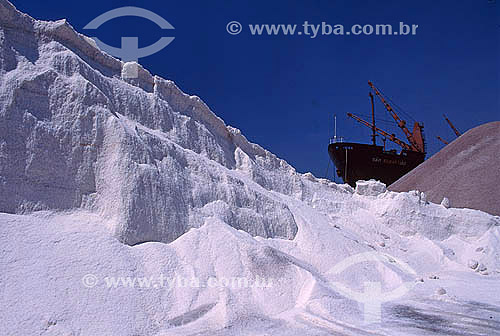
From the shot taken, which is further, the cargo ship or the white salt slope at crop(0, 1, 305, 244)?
the cargo ship

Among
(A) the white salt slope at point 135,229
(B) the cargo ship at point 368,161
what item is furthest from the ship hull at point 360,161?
(A) the white salt slope at point 135,229

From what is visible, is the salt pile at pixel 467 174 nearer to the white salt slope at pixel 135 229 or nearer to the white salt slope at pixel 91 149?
the white salt slope at pixel 135 229

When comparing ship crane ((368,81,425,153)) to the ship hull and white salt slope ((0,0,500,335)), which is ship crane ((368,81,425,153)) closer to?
the ship hull

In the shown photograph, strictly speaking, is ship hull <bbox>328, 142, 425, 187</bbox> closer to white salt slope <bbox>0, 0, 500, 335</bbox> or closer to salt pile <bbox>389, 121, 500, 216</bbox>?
salt pile <bbox>389, 121, 500, 216</bbox>

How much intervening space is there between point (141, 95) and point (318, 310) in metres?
5.13

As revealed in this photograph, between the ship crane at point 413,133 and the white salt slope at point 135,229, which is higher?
the ship crane at point 413,133

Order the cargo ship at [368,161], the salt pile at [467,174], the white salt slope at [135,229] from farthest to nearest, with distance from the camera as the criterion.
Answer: the cargo ship at [368,161], the salt pile at [467,174], the white salt slope at [135,229]

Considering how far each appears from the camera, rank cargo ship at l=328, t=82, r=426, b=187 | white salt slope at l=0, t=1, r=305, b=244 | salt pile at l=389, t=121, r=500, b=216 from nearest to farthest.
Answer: white salt slope at l=0, t=1, r=305, b=244 → salt pile at l=389, t=121, r=500, b=216 → cargo ship at l=328, t=82, r=426, b=187

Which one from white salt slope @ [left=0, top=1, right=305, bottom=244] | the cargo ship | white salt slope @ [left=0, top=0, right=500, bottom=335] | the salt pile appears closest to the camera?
white salt slope @ [left=0, top=0, right=500, bottom=335]

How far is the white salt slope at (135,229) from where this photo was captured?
434 cm

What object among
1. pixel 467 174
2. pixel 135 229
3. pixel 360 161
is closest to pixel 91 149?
pixel 135 229

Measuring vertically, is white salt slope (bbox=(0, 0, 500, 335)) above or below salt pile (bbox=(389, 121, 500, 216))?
below

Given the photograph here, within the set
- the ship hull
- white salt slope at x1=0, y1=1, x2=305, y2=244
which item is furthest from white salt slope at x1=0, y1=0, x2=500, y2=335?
the ship hull

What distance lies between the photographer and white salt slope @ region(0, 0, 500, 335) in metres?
4.34
